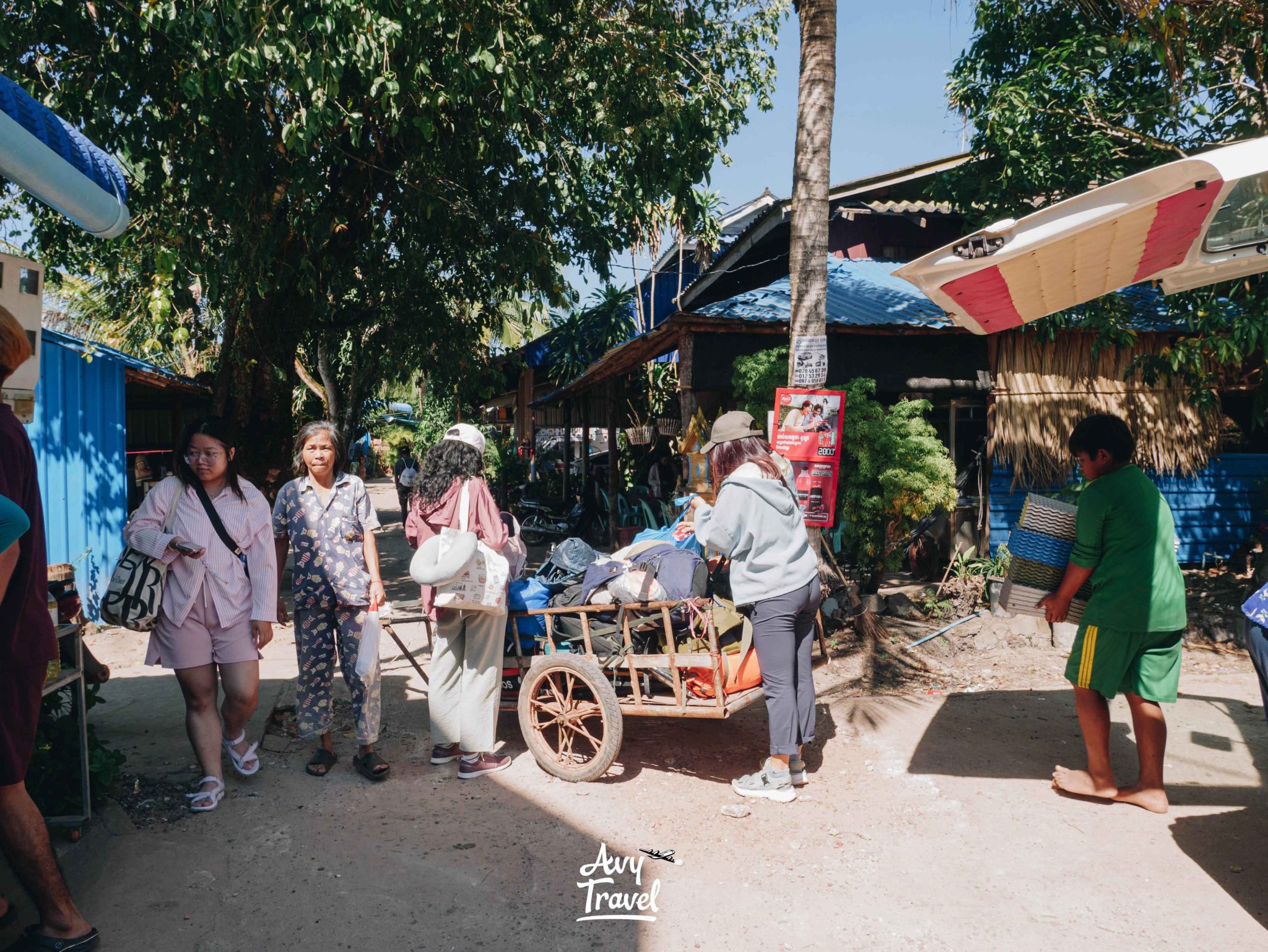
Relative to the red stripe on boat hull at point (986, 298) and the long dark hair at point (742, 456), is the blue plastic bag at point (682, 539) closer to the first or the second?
the long dark hair at point (742, 456)

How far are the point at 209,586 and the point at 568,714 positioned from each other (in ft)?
5.78

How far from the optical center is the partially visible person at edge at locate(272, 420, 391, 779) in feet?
13.7

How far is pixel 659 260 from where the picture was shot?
17.0 metres

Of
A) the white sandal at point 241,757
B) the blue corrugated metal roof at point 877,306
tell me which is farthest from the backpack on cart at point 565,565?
the blue corrugated metal roof at point 877,306

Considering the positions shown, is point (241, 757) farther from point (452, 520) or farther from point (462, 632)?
point (452, 520)

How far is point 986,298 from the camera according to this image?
3680mm

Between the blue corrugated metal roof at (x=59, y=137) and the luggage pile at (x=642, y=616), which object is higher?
the blue corrugated metal roof at (x=59, y=137)

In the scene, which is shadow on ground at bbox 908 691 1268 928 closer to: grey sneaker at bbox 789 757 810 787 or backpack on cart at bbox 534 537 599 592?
grey sneaker at bbox 789 757 810 787

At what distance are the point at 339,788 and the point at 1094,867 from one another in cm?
330

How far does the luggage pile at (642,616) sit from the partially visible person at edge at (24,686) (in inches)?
85.3

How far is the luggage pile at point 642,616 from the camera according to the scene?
4.10 metres

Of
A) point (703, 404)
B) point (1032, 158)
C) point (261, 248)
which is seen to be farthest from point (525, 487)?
point (1032, 158)

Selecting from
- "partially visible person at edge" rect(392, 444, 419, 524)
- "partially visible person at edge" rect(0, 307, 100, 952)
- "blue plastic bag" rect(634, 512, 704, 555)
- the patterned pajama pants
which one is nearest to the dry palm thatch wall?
"blue plastic bag" rect(634, 512, 704, 555)

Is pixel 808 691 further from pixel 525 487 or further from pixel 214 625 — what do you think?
pixel 525 487
